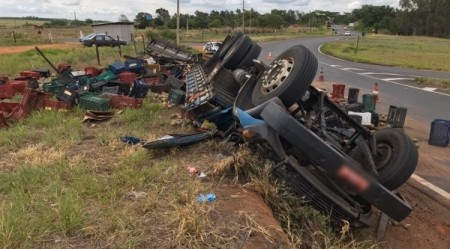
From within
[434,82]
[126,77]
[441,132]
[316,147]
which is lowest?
[434,82]

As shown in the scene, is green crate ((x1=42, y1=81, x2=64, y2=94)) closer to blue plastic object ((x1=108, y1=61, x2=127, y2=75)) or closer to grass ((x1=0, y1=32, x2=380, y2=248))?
blue plastic object ((x1=108, y1=61, x2=127, y2=75))

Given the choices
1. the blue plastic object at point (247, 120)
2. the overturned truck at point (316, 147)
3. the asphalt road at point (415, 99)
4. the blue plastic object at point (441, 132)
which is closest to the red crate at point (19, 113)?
the overturned truck at point (316, 147)

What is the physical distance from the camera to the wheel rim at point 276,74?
461 cm

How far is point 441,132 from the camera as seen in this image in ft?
23.9

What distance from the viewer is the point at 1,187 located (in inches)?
162

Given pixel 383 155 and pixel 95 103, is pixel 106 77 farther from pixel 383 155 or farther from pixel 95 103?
pixel 383 155

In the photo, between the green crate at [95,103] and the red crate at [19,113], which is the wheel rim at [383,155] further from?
the red crate at [19,113]

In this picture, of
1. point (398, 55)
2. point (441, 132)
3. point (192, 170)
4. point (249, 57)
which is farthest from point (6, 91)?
point (398, 55)

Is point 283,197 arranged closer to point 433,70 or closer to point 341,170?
point 341,170

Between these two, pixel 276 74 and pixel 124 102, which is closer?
pixel 276 74

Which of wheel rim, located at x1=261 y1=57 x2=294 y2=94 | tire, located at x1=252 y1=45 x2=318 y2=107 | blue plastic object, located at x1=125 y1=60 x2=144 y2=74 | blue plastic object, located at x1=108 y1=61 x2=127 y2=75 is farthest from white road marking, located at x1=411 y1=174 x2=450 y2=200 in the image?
blue plastic object, located at x1=125 y1=60 x2=144 y2=74

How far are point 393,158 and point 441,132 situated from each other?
355cm

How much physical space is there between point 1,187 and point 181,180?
1.78 metres

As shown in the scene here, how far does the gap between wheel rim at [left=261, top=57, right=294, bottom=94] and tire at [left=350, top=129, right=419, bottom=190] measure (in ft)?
3.87
